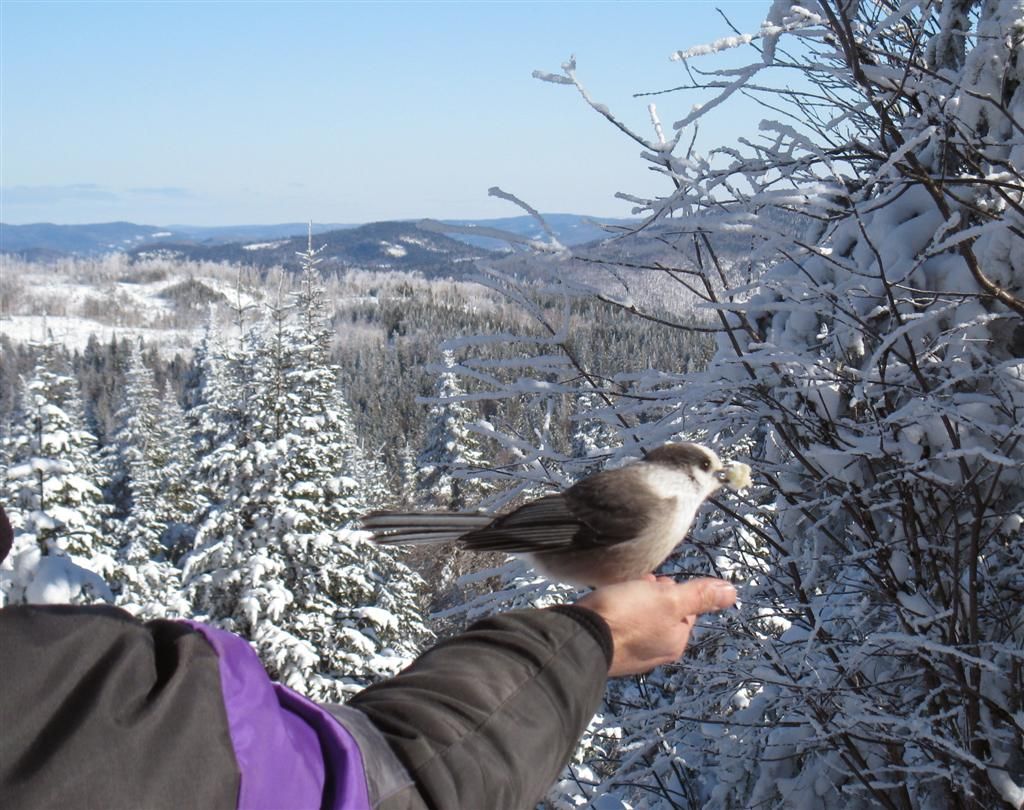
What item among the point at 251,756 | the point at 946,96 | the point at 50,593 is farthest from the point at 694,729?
the point at 50,593

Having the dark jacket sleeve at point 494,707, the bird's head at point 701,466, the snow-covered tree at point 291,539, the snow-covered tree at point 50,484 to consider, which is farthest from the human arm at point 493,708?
the snow-covered tree at point 291,539

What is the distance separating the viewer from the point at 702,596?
2.34 meters

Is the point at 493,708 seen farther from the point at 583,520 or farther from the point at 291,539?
the point at 291,539

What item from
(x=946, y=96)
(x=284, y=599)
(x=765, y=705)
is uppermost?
(x=946, y=96)

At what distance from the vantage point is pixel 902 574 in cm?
460

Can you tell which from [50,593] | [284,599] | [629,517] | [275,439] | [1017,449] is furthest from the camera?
[275,439]

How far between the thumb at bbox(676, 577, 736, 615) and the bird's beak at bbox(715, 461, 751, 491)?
27.5 inches

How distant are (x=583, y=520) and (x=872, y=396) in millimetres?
2256

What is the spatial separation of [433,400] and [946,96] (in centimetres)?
313

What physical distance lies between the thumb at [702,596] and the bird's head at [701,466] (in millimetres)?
713

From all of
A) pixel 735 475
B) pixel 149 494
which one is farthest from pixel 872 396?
pixel 149 494

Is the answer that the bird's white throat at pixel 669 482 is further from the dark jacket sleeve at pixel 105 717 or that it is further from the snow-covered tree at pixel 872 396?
the dark jacket sleeve at pixel 105 717

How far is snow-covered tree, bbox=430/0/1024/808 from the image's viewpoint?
3.75 meters

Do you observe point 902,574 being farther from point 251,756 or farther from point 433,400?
point 251,756
